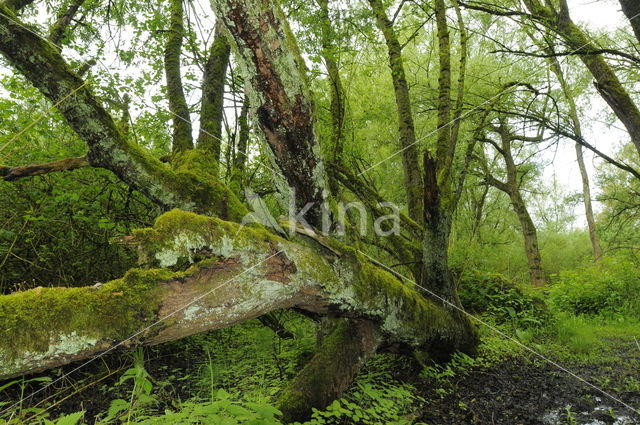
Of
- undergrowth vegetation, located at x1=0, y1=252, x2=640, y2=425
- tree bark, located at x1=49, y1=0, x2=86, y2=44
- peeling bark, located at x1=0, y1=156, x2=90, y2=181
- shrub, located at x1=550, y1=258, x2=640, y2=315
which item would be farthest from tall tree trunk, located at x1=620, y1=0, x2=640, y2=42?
tree bark, located at x1=49, y1=0, x2=86, y2=44

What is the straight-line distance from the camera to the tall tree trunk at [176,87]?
166 inches

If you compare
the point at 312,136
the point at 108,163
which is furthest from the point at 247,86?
the point at 108,163

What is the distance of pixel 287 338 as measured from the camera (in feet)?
16.0

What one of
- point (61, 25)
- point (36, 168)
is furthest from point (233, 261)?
point (61, 25)

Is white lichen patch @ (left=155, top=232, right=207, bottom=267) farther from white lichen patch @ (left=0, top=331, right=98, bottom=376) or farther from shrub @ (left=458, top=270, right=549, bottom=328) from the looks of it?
shrub @ (left=458, top=270, right=549, bottom=328)

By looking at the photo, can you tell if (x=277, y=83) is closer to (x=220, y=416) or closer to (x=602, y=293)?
(x=220, y=416)

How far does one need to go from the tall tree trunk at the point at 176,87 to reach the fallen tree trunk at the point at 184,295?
245 cm

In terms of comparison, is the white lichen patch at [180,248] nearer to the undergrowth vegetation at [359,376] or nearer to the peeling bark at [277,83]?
the undergrowth vegetation at [359,376]

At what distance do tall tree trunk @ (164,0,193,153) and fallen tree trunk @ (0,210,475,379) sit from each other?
245cm

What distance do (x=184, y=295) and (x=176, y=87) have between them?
11.1 feet

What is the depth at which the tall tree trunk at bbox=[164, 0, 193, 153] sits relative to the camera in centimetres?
422

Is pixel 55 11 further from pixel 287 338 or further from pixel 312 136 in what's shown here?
pixel 287 338

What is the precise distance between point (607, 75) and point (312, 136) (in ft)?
13.3

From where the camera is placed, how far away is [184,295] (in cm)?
198
